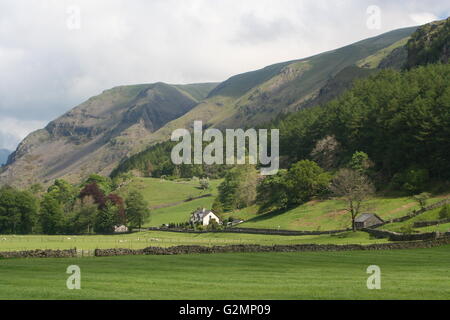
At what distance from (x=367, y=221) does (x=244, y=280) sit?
6621 centimetres

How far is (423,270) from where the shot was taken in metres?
40.9

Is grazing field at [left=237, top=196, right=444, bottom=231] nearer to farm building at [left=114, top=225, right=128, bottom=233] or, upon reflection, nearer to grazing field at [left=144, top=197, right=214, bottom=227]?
farm building at [left=114, top=225, right=128, bottom=233]

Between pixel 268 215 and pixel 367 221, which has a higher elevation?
pixel 367 221

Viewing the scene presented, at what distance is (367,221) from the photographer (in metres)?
97.0

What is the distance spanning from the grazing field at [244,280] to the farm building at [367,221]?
42949 mm

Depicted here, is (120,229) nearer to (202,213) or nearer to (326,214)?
(202,213)

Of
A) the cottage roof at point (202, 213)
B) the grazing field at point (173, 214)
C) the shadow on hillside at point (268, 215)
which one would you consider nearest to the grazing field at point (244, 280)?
the shadow on hillside at point (268, 215)

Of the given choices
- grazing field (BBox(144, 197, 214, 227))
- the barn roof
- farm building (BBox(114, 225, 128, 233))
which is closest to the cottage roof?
grazing field (BBox(144, 197, 214, 227))

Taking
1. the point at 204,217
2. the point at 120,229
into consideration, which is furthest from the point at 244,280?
the point at 120,229

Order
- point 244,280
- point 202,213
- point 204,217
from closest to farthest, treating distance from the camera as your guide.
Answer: point 244,280 → point 204,217 → point 202,213

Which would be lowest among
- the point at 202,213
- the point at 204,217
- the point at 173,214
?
the point at 173,214

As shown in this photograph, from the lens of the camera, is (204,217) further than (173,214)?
No
